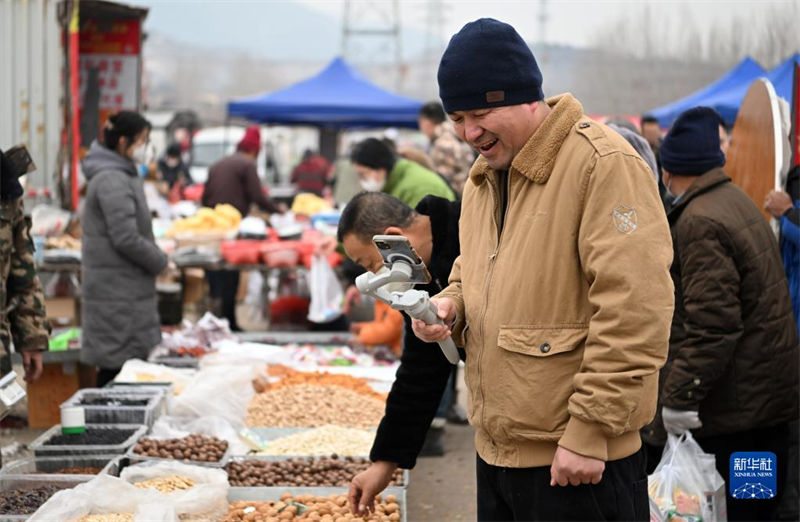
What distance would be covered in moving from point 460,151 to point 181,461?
484 centimetres

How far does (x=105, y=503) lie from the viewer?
3.80 m

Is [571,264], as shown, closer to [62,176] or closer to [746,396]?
[746,396]

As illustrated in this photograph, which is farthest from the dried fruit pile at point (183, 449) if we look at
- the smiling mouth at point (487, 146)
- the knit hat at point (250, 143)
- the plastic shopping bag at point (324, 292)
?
the knit hat at point (250, 143)

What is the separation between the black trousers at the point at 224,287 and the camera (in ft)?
31.2

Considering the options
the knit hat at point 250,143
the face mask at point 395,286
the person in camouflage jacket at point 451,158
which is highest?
the face mask at point 395,286

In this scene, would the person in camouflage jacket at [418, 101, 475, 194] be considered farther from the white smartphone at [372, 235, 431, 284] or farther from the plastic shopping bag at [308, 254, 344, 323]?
the white smartphone at [372, 235, 431, 284]

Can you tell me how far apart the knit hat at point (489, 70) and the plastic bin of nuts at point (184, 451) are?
2801 millimetres

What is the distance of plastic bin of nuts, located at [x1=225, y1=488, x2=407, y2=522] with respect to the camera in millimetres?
4031

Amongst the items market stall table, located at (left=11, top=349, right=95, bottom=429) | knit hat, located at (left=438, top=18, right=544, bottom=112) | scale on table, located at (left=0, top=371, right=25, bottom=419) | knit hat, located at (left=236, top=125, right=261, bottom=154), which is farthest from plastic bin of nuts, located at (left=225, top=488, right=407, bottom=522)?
knit hat, located at (left=236, top=125, right=261, bottom=154)

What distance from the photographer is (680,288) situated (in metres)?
3.84

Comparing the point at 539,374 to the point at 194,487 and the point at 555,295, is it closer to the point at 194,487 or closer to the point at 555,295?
the point at 555,295

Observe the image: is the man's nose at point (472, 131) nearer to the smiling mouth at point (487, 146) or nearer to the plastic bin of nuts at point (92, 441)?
the smiling mouth at point (487, 146)

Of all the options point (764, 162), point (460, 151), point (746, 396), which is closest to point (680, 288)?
point (746, 396)

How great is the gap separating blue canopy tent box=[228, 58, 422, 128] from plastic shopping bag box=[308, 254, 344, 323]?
266 inches
